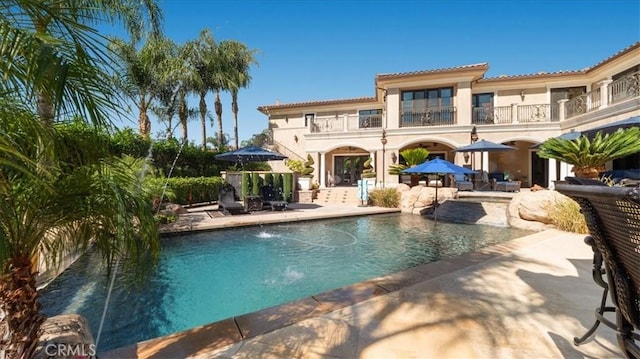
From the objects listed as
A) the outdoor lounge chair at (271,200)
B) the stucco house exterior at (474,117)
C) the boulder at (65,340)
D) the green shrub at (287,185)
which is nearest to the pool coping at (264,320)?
the boulder at (65,340)

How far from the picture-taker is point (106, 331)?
3807 mm

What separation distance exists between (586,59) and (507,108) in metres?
5.41

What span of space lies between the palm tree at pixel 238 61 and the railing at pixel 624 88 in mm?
20940

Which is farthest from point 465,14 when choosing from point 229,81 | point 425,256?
point 229,81

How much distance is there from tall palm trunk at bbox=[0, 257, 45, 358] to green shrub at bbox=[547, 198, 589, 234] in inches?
408

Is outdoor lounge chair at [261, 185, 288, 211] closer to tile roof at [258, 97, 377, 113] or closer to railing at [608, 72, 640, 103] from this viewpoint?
tile roof at [258, 97, 377, 113]

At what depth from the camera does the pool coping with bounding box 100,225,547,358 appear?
8.63 feet

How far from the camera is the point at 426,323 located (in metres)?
2.95

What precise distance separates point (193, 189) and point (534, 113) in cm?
1962

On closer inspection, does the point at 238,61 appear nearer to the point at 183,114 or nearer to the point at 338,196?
the point at 183,114

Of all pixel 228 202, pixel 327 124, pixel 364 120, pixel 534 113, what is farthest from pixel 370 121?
pixel 228 202

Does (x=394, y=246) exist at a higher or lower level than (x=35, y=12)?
lower

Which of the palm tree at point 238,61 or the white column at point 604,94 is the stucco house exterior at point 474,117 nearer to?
the white column at point 604,94

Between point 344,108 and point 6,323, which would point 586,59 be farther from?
point 6,323
